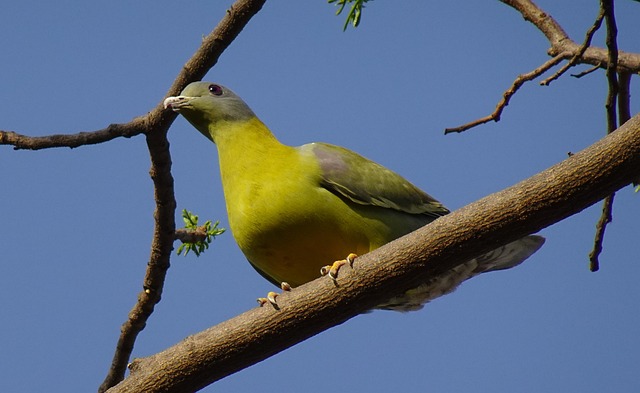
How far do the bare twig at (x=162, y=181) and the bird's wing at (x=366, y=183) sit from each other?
93 cm

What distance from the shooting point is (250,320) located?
457 cm

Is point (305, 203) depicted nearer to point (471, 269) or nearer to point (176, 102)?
point (176, 102)

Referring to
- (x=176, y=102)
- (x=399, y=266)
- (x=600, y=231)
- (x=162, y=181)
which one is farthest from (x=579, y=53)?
(x=162, y=181)

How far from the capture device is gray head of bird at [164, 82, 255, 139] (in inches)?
230

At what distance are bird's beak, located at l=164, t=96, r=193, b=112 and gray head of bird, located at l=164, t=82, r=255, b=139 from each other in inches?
4.4

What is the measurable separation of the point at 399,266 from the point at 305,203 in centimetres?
118

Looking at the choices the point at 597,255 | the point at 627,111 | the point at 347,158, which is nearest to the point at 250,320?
the point at 347,158

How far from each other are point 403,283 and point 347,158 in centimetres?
159

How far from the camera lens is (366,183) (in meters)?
5.66

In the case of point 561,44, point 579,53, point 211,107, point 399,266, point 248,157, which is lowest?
point 399,266

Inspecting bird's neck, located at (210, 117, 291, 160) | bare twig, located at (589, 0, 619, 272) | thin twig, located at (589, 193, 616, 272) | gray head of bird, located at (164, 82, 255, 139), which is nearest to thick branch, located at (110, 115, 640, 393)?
bare twig, located at (589, 0, 619, 272)

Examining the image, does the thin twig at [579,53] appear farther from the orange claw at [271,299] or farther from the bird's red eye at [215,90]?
the bird's red eye at [215,90]

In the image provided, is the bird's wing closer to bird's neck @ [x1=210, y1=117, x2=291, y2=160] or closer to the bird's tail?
bird's neck @ [x1=210, y1=117, x2=291, y2=160]

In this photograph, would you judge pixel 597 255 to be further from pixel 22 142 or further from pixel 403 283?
pixel 22 142
